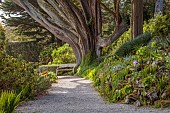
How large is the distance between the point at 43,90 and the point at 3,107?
14.8ft

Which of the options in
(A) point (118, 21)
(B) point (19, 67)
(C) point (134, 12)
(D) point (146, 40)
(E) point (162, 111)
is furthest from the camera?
(A) point (118, 21)

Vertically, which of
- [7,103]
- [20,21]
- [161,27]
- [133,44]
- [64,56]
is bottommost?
[7,103]

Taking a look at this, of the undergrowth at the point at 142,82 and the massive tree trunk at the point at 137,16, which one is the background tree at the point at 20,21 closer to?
the massive tree trunk at the point at 137,16

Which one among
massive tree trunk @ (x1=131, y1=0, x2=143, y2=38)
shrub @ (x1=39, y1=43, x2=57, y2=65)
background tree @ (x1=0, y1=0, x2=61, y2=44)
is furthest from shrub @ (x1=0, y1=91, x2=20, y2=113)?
background tree @ (x1=0, y1=0, x2=61, y2=44)

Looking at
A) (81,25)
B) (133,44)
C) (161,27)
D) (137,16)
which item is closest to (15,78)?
(161,27)

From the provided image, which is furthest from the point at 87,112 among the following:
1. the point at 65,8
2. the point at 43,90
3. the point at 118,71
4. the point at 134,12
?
the point at 65,8

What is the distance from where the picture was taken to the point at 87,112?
514 cm

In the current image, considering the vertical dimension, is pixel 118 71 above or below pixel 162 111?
above

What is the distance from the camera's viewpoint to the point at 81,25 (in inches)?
581

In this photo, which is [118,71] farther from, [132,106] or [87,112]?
[87,112]

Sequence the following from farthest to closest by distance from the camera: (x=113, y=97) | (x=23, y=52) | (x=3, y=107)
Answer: (x=23, y=52)
(x=113, y=97)
(x=3, y=107)

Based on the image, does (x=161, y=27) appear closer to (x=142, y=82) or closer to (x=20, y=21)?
(x=142, y=82)

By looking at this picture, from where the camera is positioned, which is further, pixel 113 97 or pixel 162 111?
pixel 113 97

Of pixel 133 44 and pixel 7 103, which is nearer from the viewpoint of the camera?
pixel 7 103
